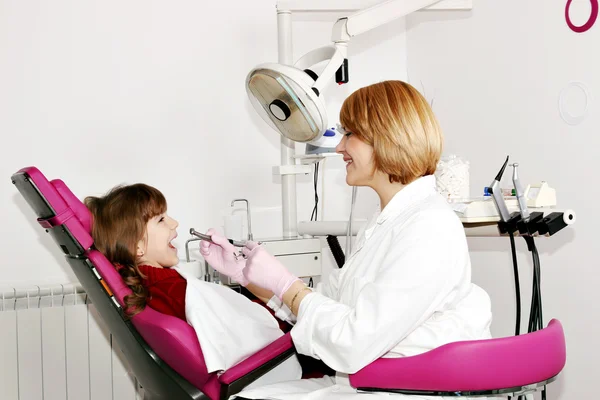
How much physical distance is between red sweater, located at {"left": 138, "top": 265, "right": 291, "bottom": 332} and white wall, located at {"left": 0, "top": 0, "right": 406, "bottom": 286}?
95cm

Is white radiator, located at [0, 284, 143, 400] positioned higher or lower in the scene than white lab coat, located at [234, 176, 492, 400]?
lower

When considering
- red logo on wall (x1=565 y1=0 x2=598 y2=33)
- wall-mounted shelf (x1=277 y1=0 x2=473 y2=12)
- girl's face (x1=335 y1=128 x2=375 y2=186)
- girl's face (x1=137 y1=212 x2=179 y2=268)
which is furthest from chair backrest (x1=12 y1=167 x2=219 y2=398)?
red logo on wall (x1=565 y1=0 x2=598 y2=33)

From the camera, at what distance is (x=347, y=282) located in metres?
1.63

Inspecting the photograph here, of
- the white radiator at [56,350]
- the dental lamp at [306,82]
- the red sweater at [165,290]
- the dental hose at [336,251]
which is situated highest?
the dental lamp at [306,82]

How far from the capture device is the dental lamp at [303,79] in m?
2.00

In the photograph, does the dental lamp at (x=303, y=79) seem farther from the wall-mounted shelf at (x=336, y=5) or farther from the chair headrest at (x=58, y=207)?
the chair headrest at (x=58, y=207)

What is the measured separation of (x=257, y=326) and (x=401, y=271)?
58cm

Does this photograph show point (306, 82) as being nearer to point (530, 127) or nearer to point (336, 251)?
point (336, 251)

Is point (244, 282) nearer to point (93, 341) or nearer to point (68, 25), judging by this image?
point (93, 341)

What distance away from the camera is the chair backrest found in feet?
5.30

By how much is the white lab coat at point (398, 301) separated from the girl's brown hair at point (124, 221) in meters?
0.55

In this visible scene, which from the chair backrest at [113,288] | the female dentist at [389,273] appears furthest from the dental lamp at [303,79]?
the chair backrest at [113,288]

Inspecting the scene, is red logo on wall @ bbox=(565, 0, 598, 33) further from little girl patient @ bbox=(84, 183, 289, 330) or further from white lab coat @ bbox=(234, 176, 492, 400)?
little girl patient @ bbox=(84, 183, 289, 330)

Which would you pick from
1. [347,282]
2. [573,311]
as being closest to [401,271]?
[347,282]
